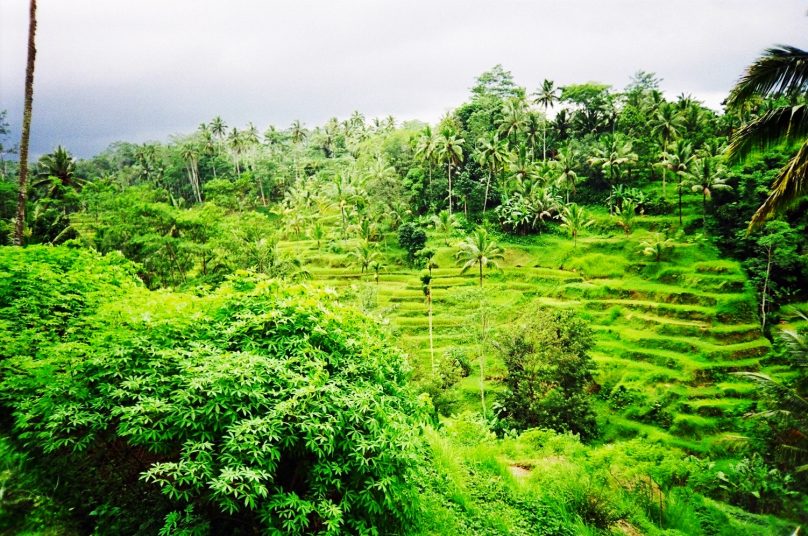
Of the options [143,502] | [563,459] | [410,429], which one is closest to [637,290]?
[563,459]

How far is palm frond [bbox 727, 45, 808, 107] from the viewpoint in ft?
16.9

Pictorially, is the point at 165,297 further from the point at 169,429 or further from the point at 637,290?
the point at 637,290

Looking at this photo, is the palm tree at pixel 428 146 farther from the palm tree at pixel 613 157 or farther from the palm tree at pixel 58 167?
the palm tree at pixel 58 167

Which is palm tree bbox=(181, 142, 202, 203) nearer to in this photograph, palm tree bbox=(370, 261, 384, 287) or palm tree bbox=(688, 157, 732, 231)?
palm tree bbox=(370, 261, 384, 287)

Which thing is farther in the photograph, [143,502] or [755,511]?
[755,511]

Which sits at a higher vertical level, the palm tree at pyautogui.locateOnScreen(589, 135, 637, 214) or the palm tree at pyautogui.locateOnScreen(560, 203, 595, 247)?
the palm tree at pyautogui.locateOnScreen(589, 135, 637, 214)

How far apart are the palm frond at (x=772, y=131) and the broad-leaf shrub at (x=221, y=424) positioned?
18.6ft

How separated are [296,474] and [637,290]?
30991 mm

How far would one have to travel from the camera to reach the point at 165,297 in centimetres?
614

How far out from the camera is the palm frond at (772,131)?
17.1ft

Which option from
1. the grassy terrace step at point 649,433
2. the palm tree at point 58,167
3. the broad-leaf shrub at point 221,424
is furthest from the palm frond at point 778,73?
the palm tree at point 58,167

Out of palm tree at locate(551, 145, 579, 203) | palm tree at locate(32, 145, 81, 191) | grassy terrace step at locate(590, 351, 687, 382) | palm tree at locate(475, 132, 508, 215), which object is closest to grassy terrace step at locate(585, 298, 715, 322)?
grassy terrace step at locate(590, 351, 687, 382)

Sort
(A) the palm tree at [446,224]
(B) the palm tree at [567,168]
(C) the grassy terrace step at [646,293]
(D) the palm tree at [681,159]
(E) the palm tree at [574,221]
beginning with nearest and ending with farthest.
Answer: (C) the grassy terrace step at [646,293] < (E) the palm tree at [574,221] < (D) the palm tree at [681,159] < (A) the palm tree at [446,224] < (B) the palm tree at [567,168]

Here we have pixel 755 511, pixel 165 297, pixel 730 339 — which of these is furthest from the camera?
pixel 730 339
